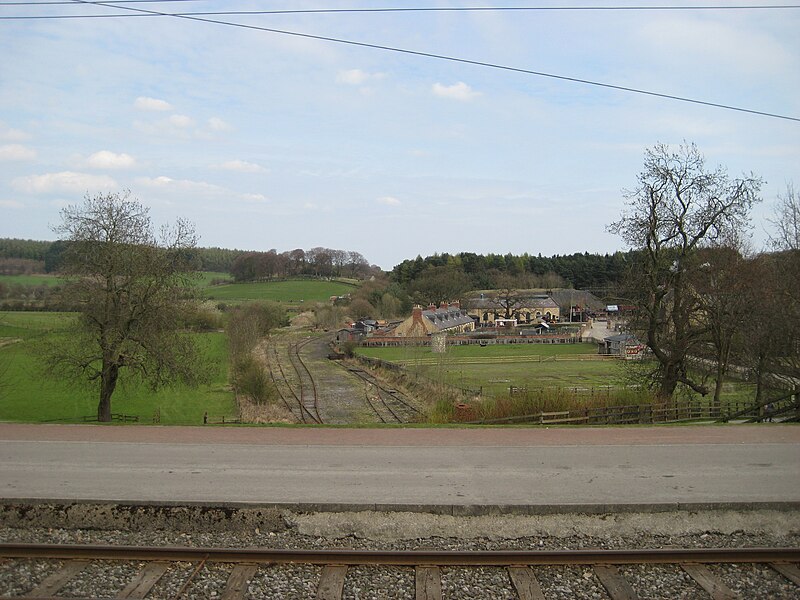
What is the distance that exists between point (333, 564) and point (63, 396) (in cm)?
3731

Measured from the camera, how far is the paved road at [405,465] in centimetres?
916

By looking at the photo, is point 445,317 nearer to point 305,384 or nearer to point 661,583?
point 305,384

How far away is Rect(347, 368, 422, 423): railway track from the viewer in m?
32.8

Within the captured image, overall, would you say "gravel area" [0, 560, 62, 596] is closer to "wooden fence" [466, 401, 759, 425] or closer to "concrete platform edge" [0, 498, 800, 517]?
"concrete platform edge" [0, 498, 800, 517]

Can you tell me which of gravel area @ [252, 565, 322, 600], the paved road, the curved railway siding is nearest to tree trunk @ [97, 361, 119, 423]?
the paved road

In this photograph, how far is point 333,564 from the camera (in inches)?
287

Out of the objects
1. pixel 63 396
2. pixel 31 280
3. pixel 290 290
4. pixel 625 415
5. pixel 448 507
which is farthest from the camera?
pixel 290 290

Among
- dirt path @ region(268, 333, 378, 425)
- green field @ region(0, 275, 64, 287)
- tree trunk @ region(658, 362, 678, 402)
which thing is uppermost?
green field @ region(0, 275, 64, 287)

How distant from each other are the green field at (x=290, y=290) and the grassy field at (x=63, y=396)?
53.5 m

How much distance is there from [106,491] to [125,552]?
208 cm

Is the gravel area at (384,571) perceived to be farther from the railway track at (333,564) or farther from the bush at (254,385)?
the bush at (254,385)

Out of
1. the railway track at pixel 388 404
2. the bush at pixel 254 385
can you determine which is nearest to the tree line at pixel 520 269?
the railway track at pixel 388 404

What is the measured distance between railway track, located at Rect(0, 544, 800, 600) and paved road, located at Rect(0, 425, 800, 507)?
137 centimetres

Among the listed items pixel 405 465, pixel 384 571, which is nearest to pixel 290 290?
pixel 405 465
